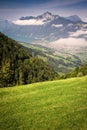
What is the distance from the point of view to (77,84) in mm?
36656

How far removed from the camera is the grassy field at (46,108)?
72.8ft

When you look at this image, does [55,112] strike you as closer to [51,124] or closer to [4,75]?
[51,124]

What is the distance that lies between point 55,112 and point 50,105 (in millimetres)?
2505

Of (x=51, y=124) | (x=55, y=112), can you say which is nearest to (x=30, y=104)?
(x=55, y=112)

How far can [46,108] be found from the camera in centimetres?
2639

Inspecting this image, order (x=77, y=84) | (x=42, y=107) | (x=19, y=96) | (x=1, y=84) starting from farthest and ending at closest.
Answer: (x=1, y=84) → (x=77, y=84) → (x=19, y=96) → (x=42, y=107)

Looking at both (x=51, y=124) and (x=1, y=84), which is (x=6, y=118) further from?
(x=1, y=84)

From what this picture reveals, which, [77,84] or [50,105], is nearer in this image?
[50,105]

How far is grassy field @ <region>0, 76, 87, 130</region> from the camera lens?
22183 mm

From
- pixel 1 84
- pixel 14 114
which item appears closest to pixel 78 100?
pixel 14 114

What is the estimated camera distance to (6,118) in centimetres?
2423

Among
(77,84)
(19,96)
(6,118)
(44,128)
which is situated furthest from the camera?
(77,84)

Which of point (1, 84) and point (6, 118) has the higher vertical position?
point (6, 118)

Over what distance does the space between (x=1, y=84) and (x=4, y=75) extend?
193 inches
